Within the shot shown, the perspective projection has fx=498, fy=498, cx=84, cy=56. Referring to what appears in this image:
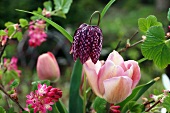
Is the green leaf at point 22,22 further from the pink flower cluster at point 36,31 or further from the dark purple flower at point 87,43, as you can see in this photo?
the dark purple flower at point 87,43

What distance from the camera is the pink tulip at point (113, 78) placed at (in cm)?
52

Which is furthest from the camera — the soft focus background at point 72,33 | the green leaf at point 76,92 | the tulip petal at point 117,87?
the soft focus background at point 72,33

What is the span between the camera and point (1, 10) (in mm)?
4621

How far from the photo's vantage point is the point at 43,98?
21.9 inches

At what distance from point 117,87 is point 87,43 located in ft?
0.19

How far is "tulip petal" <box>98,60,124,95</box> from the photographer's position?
530 mm

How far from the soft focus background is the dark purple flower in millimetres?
235

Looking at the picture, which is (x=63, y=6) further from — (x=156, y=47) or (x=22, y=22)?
(x=156, y=47)

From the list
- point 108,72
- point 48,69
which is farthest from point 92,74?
point 48,69

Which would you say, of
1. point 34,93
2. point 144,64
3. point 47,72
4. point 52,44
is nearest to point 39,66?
point 47,72

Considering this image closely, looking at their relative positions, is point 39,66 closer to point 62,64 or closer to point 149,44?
point 149,44

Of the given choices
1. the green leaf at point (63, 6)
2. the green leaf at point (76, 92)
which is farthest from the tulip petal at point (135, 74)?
the green leaf at point (63, 6)

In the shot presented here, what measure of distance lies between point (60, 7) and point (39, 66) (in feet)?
0.36

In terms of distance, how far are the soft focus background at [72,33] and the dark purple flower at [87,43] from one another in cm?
24
